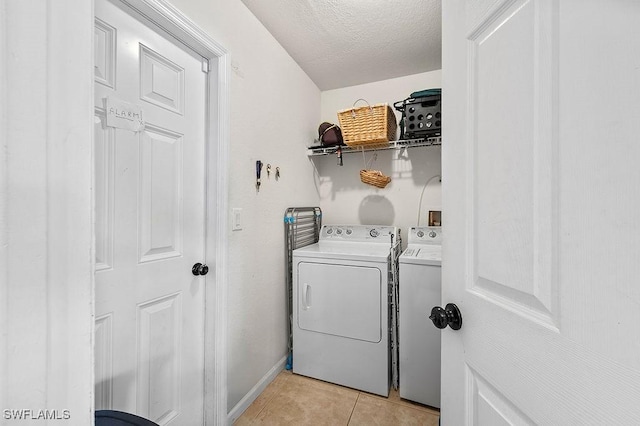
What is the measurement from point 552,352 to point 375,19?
1.97 m

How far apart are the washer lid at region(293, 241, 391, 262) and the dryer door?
0.23 feet

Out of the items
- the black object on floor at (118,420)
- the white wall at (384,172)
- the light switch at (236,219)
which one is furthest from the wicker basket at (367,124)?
the black object on floor at (118,420)

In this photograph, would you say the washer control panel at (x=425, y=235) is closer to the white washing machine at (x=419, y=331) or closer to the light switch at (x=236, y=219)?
the white washing machine at (x=419, y=331)

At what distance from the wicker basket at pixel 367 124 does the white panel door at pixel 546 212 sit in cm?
127

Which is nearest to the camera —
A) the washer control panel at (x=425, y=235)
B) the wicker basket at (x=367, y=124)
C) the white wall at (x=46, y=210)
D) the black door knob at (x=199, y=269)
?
the white wall at (x=46, y=210)

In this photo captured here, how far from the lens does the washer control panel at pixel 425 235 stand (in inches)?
84.0

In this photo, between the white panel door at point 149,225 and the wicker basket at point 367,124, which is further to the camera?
the wicker basket at point 367,124

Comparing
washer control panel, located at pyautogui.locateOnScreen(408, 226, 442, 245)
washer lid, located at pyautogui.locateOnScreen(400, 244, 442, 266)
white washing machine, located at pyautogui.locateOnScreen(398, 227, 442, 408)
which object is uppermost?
washer control panel, located at pyautogui.locateOnScreen(408, 226, 442, 245)

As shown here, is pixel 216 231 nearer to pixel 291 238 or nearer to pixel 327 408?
pixel 291 238

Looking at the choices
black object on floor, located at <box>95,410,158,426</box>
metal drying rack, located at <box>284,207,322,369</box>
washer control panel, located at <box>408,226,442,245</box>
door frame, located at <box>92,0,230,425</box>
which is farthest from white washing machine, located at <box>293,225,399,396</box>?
black object on floor, located at <box>95,410,158,426</box>

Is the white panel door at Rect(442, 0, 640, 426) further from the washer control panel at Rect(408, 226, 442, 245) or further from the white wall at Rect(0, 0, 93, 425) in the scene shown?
the washer control panel at Rect(408, 226, 442, 245)

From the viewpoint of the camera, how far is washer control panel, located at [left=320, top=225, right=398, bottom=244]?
88.4 inches

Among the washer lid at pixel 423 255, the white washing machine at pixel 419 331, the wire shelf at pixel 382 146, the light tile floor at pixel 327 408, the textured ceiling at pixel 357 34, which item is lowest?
the light tile floor at pixel 327 408

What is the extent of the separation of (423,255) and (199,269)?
146 cm
